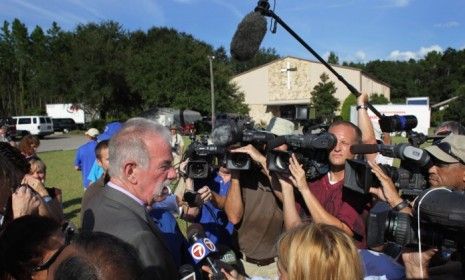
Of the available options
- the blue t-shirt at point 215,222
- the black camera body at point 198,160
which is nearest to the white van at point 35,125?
the blue t-shirt at point 215,222

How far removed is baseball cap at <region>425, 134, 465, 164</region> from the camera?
3.01 meters

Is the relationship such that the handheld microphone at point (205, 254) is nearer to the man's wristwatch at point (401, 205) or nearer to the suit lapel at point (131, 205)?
the suit lapel at point (131, 205)

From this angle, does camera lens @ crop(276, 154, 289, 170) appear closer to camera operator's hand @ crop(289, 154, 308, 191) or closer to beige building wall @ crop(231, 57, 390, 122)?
camera operator's hand @ crop(289, 154, 308, 191)

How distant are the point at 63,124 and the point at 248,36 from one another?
4609 cm

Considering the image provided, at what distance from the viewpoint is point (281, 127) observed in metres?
3.94

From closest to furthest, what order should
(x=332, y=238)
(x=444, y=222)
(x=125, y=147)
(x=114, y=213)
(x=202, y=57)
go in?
(x=444, y=222), (x=332, y=238), (x=114, y=213), (x=125, y=147), (x=202, y=57)

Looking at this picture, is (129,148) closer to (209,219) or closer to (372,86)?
(209,219)

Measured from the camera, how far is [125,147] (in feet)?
8.00

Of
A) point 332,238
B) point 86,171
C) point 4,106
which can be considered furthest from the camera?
point 4,106

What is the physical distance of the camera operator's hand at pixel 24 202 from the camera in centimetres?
289

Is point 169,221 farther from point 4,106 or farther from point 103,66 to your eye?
point 4,106

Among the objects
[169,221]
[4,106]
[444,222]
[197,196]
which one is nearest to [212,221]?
[197,196]

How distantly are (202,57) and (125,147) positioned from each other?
45.1m

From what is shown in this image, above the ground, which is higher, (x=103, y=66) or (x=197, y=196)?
(x=103, y=66)
